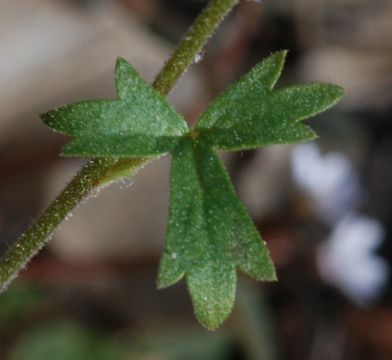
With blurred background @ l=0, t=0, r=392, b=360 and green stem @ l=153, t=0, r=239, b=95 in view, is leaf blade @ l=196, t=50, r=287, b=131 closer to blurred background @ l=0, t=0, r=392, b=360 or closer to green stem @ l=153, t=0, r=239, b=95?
green stem @ l=153, t=0, r=239, b=95

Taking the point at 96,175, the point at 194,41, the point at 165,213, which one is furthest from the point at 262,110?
the point at 165,213

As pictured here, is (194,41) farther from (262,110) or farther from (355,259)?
(355,259)

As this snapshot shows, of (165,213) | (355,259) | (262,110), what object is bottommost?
(165,213)

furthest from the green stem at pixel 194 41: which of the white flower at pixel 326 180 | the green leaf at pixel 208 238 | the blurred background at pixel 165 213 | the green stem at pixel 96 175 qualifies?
the white flower at pixel 326 180

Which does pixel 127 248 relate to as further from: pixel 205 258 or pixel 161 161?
pixel 205 258

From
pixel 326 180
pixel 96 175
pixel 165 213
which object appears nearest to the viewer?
pixel 96 175

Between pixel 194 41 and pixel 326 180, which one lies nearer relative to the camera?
pixel 194 41

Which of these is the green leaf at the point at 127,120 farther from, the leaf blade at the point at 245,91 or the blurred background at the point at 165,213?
the blurred background at the point at 165,213
